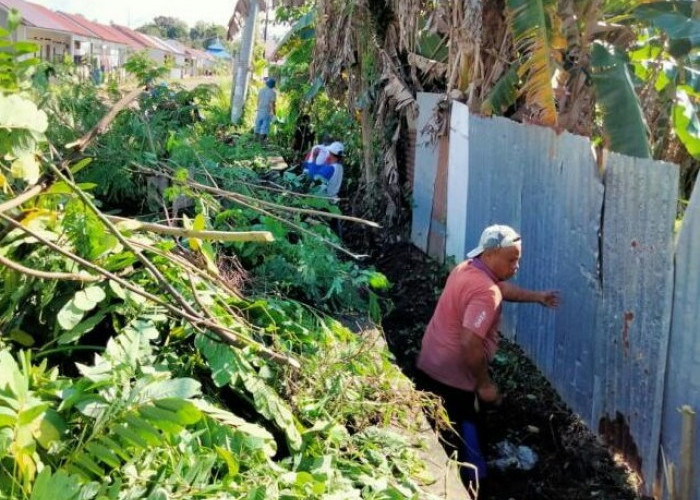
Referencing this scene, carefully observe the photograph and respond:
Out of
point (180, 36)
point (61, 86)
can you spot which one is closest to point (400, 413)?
point (61, 86)

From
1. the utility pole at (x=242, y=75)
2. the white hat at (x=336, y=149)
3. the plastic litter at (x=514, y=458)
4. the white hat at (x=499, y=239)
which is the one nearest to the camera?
the white hat at (x=499, y=239)

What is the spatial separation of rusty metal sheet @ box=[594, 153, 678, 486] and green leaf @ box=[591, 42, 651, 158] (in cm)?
158

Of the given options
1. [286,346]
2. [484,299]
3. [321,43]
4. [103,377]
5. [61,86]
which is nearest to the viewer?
[103,377]

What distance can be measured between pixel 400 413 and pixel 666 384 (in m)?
1.37

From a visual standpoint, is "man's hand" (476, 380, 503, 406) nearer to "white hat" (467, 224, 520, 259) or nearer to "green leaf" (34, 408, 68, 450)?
"white hat" (467, 224, 520, 259)

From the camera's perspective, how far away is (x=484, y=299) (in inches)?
169

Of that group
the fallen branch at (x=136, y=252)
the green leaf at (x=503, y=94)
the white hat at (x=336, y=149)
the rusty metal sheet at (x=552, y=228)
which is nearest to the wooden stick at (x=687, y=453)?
the rusty metal sheet at (x=552, y=228)

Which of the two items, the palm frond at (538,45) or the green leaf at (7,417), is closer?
the green leaf at (7,417)

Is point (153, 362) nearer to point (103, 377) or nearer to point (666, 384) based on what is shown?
point (103, 377)

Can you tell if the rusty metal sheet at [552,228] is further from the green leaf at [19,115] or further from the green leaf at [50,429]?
the green leaf at [50,429]

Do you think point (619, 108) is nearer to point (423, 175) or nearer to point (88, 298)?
point (423, 175)

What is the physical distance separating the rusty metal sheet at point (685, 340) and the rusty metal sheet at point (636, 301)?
0.18 ft

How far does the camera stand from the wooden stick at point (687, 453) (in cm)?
355

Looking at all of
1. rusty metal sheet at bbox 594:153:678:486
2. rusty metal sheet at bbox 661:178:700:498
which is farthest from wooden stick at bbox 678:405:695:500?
rusty metal sheet at bbox 594:153:678:486
